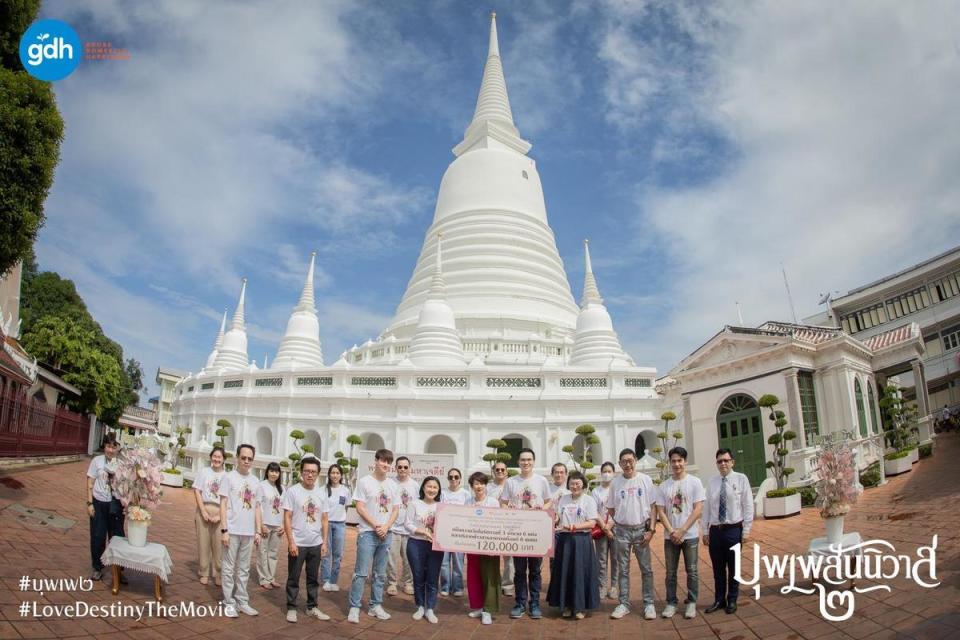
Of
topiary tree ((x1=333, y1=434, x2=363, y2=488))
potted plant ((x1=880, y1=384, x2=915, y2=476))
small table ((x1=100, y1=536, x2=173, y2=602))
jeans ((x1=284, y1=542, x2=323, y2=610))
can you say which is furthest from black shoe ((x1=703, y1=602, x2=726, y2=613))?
topiary tree ((x1=333, y1=434, x2=363, y2=488))

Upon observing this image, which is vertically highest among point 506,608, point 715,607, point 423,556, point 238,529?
point 238,529

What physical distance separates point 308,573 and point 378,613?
1025 mm

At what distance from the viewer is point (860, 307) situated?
138 feet

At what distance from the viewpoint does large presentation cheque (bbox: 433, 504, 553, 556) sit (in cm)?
784

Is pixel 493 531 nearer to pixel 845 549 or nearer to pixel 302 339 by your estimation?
pixel 845 549

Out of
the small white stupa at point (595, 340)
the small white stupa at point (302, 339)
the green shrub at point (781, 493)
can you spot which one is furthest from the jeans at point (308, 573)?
the small white stupa at point (302, 339)

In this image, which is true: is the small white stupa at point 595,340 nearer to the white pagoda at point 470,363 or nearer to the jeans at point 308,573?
the white pagoda at point 470,363

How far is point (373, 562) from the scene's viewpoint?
7.88 metres

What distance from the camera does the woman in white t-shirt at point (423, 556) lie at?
25.3ft

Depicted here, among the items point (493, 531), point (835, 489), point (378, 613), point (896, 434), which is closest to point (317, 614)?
point (378, 613)

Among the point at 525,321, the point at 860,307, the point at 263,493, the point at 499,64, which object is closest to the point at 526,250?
the point at 525,321

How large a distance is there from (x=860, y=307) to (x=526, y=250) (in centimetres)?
2431

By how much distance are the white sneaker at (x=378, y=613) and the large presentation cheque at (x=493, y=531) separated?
1.05 m

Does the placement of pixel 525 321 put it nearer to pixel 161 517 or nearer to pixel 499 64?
pixel 161 517
